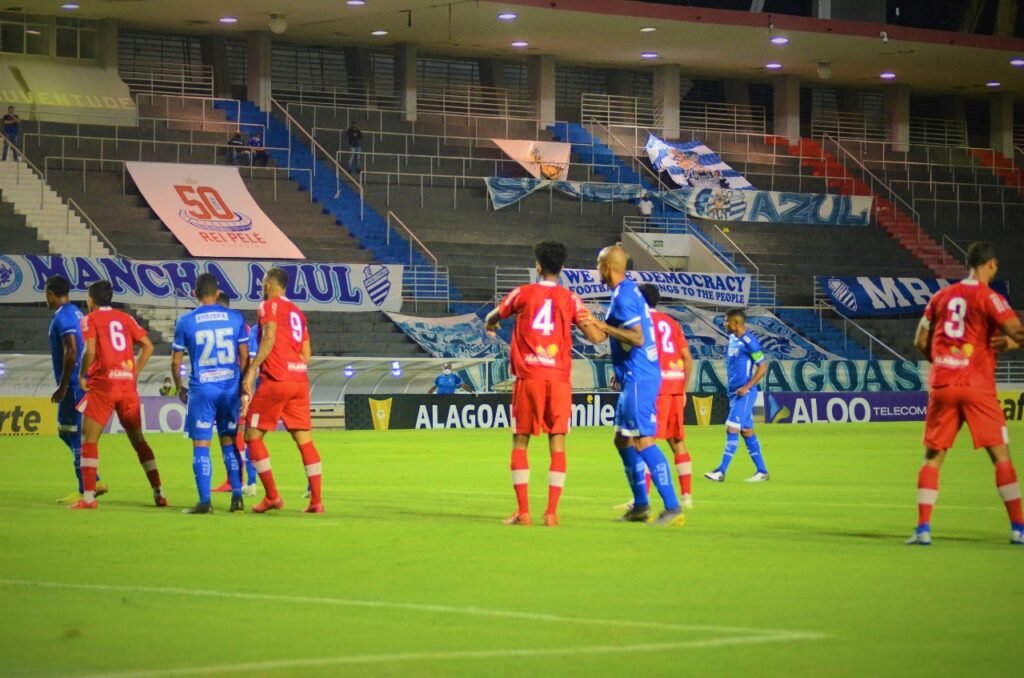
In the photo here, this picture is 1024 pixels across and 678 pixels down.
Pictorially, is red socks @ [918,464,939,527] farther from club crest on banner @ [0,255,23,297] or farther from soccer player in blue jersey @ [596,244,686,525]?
club crest on banner @ [0,255,23,297]

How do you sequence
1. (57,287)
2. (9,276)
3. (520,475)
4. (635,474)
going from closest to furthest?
(520,475) → (635,474) → (57,287) → (9,276)

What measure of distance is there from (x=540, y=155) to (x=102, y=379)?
39.9 metres

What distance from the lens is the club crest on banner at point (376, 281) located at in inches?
1801

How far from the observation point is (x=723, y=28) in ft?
182

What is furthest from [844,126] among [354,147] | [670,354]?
[670,354]

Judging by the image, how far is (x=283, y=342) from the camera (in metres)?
Answer: 16.1

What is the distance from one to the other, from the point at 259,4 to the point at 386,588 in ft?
137

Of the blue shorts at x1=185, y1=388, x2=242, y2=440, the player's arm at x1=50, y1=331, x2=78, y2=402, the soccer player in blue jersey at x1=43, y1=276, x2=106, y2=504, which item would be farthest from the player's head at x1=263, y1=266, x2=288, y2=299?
the player's arm at x1=50, y1=331, x2=78, y2=402

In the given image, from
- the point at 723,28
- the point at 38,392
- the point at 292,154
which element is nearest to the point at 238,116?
the point at 292,154

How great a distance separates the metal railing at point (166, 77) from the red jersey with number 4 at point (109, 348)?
3742 cm

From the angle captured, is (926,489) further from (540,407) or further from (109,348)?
(109,348)

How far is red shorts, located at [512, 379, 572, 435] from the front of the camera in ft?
48.6

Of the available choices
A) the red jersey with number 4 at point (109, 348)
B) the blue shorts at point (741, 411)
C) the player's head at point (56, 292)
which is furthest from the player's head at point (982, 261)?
the blue shorts at point (741, 411)

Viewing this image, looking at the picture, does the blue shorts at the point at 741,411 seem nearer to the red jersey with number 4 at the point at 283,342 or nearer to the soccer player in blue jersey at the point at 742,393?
the soccer player in blue jersey at the point at 742,393
